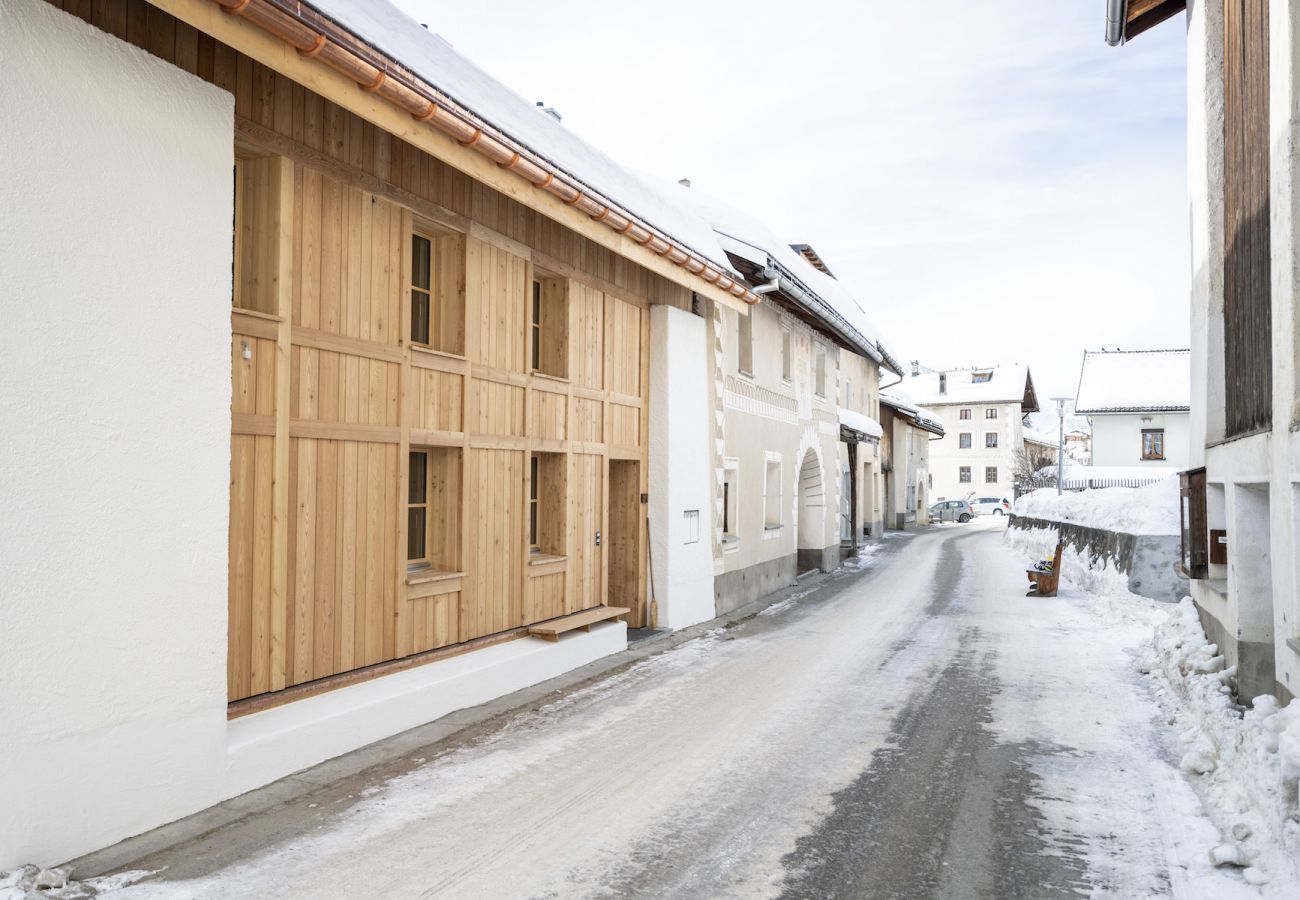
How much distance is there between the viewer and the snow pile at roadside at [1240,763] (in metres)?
4.57

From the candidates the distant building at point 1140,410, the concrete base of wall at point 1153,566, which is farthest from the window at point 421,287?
the distant building at point 1140,410

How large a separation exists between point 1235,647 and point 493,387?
24.1 ft

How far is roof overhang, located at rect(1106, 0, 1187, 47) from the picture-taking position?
1140 centimetres

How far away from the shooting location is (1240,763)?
19.3 feet

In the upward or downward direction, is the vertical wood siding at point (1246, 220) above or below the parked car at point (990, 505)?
above

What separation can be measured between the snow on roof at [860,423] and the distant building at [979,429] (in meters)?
36.0

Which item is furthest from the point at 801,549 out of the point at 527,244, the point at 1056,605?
the point at 527,244

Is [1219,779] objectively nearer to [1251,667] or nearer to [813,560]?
[1251,667]

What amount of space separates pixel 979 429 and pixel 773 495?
50.3 meters

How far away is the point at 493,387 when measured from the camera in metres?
9.08

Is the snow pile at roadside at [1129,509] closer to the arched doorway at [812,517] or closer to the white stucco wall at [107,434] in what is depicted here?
the arched doorway at [812,517]

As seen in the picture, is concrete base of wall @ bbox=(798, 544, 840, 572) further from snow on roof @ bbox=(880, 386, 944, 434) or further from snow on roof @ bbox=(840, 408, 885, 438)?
snow on roof @ bbox=(880, 386, 944, 434)

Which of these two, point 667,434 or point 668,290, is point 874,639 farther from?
point 668,290

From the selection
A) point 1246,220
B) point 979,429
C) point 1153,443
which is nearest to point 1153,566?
point 1246,220
